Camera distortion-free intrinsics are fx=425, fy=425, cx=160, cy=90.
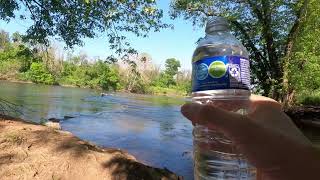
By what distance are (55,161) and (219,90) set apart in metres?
6.84

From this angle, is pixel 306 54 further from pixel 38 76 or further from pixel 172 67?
pixel 172 67

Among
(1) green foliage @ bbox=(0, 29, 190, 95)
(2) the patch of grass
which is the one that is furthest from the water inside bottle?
(2) the patch of grass

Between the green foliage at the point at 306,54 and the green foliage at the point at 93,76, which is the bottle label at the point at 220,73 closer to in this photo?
the green foliage at the point at 306,54

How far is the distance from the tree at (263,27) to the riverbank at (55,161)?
10678 millimetres

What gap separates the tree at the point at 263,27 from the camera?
58.7ft

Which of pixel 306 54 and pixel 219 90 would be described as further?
pixel 306 54

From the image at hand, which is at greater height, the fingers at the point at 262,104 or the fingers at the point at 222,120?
the fingers at the point at 262,104

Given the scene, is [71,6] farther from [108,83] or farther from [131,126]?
[108,83]

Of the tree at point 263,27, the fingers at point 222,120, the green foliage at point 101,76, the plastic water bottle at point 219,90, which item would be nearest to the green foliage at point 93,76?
the green foliage at point 101,76

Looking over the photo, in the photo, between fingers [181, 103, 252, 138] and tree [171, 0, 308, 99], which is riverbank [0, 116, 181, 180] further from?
tree [171, 0, 308, 99]

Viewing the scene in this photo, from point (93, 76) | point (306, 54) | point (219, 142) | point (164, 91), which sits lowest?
point (164, 91)

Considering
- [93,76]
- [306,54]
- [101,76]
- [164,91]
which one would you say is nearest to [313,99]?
[306,54]

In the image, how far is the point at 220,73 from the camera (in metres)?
1.56

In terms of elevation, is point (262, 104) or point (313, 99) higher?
point (262, 104)
